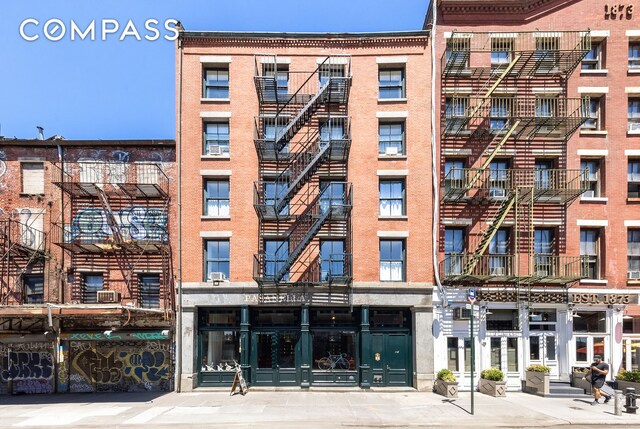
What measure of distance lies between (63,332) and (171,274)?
196 inches

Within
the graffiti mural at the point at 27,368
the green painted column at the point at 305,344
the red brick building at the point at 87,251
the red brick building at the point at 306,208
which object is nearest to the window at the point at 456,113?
the red brick building at the point at 306,208

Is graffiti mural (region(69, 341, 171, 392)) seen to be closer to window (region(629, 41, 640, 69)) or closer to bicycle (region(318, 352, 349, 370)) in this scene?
bicycle (region(318, 352, 349, 370))

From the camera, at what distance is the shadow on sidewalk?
1903cm

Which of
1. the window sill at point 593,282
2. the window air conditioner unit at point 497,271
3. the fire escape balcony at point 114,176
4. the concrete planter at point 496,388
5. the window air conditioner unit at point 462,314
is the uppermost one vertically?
the fire escape balcony at point 114,176

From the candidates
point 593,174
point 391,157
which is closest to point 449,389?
point 391,157

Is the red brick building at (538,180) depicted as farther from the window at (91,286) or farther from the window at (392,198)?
the window at (91,286)

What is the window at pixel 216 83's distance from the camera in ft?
74.0

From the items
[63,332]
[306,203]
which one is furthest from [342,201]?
[63,332]

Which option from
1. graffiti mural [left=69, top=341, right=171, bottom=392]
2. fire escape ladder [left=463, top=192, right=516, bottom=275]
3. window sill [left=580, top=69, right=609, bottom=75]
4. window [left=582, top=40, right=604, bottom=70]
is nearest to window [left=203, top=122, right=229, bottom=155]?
graffiti mural [left=69, top=341, right=171, bottom=392]

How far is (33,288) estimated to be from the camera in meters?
21.7

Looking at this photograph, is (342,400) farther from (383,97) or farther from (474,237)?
(383,97)

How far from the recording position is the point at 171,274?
2161cm

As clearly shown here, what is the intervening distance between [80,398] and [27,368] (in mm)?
3441

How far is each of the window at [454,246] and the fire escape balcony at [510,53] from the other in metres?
7.45
